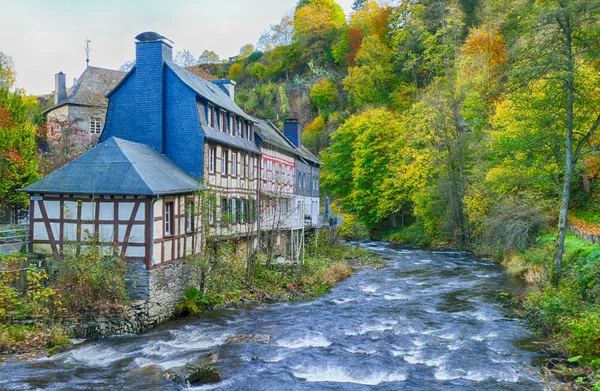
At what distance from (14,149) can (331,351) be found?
78.6 feet

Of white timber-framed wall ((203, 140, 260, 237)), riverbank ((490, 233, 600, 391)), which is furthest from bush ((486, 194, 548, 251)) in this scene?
white timber-framed wall ((203, 140, 260, 237))

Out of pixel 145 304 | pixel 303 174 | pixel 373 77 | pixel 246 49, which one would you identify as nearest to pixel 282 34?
pixel 246 49

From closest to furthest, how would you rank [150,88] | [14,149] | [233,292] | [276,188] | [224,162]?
[233,292]
[150,88]
[224,162]
[14,149]
[276,188]

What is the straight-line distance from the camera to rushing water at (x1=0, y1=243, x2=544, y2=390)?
11.8 metres

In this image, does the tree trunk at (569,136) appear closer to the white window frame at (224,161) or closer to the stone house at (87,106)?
the white window frame at (224,161)

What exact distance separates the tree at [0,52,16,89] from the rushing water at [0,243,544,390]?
25160mm

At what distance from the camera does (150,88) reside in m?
22.4

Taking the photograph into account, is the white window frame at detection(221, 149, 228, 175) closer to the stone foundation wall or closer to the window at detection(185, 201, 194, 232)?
the window at detection(185, 201, 194, 232)

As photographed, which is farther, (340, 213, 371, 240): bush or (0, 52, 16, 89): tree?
(340, 213, 371, 240): bush

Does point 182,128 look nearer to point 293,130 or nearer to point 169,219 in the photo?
point 169,219

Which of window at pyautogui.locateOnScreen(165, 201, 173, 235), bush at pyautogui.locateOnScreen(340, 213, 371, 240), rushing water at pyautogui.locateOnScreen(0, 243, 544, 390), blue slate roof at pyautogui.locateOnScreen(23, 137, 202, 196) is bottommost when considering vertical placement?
rushing water at pyautogui.locateOnScreen(0, 243, 544, 390)

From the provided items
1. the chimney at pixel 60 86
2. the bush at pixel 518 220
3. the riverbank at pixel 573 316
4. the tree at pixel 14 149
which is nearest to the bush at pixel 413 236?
the bush at pixel 518 220

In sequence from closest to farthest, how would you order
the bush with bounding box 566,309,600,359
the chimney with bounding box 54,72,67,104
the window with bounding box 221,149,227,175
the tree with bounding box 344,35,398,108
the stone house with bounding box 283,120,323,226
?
the bush with bounding box 566,309,600,359 < the window with bounding box 221,149,227,175 < the stone house with bounding box 283,120,323,226 < the chimney with bounding box 54,72,67,104 < the tree with bounding box 344,35,398,108

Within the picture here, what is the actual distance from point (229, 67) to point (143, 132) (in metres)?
75.2
